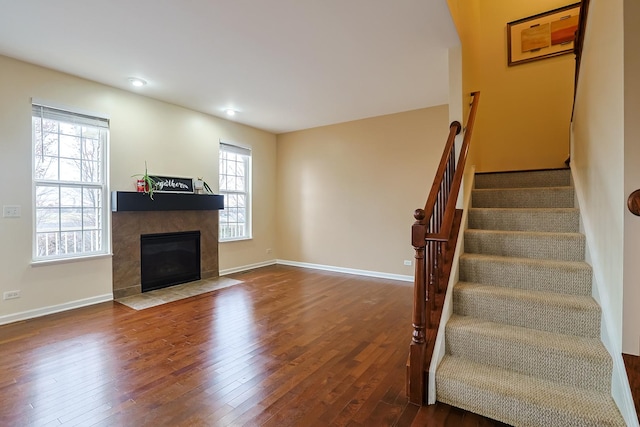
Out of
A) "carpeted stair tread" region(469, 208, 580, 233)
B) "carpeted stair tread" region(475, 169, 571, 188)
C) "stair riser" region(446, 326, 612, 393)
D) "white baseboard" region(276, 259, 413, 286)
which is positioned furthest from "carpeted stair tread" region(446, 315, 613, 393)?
"white baseboard" region(276, 259, 413, 286)

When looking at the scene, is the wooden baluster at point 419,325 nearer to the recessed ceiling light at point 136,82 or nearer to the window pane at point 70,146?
the recessed ceiling light at point 136,82

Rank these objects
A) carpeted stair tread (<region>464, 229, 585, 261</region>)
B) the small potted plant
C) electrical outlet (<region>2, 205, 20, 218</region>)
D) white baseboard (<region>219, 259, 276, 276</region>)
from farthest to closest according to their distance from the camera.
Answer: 1. white baseboard (<region>219, 259, 276, 276</region>)
2. the small potted plant
3. electrical outlet (<region>2, 205, 20, 218</region>)
4. carpeted stair tread (<region>464, 229, 585, 261</region>)

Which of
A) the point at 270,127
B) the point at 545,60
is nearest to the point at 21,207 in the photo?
the point at 270,127

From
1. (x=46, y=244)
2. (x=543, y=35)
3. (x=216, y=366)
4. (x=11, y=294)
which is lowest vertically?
(x=216, y=366)

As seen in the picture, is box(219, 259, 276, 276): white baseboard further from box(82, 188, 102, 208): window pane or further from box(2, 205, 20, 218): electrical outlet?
box(2, 205, 20, 218): electrical outlet

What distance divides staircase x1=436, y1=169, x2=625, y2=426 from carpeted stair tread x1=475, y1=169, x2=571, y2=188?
38cm

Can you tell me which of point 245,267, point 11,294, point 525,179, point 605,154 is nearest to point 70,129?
point 11,294

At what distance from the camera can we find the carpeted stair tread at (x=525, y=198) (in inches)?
106

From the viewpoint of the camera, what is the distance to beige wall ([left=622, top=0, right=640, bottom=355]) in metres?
1.33

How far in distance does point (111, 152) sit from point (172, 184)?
2.79 feet

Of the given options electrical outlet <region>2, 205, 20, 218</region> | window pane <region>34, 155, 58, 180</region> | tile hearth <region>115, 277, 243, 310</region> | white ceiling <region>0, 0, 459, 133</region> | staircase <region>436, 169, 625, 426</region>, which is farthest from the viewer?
tile hearth <region>115, 277, 243, 310</region>

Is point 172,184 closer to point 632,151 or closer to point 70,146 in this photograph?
point 70,146

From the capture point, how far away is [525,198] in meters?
2.83

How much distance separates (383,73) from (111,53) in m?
2.85
